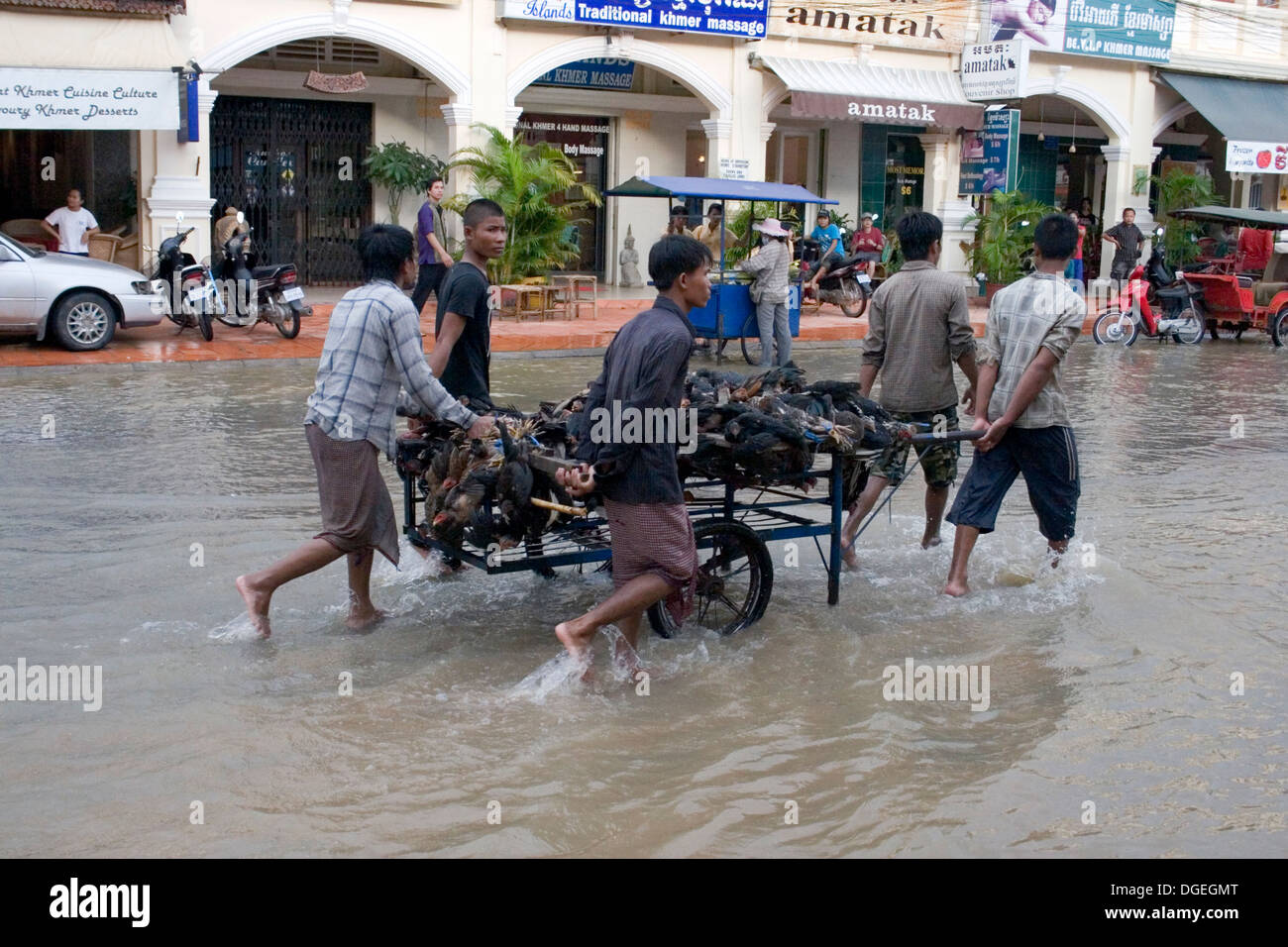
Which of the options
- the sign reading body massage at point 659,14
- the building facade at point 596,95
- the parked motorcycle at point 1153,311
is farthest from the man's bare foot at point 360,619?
the sign reading body massage at point 659,14

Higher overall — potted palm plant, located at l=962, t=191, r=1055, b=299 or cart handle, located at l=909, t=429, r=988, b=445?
potted palm plant, located at l=962, t=191, r=1055, b=299

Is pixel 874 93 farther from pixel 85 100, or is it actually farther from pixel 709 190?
pixel 85 100

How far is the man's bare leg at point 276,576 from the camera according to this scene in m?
5.66

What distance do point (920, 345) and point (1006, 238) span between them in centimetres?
1683

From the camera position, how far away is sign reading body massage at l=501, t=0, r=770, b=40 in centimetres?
1952

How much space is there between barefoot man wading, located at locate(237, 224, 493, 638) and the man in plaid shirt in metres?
2.37

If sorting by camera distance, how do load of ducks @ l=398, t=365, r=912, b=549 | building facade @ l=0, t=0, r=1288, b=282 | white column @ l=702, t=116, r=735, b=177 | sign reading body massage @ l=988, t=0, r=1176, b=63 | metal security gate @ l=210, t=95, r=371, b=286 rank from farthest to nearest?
sign reading body massage @ l=988, t=0, r=1176, b=63 → white column @ l=702, t=116, r=735, b=177 → metal security gate @ l=210, t=95, r=371, b=286 → building facade @ l=0, t=0, r=1288, b=282 → load of ducks @ l=398, t=365, r=912, b=549

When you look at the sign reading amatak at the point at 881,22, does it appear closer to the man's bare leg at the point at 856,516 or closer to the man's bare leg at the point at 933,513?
the man's bare leg at the point at 933,513

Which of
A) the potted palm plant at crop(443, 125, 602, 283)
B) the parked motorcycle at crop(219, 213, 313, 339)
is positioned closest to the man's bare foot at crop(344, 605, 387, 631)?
the parked motorcycle at crop(219, 213, 313, 339)

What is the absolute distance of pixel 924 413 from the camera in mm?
6953

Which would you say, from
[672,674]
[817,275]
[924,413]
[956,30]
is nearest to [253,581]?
[672,674]

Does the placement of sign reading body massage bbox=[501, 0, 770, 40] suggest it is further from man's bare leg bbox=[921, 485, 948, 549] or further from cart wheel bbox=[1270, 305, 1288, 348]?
man's bare leg bbox=[921, 485, 948, 549]

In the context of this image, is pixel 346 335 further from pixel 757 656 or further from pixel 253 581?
pixel 757 656

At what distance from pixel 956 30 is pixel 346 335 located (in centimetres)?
2029
